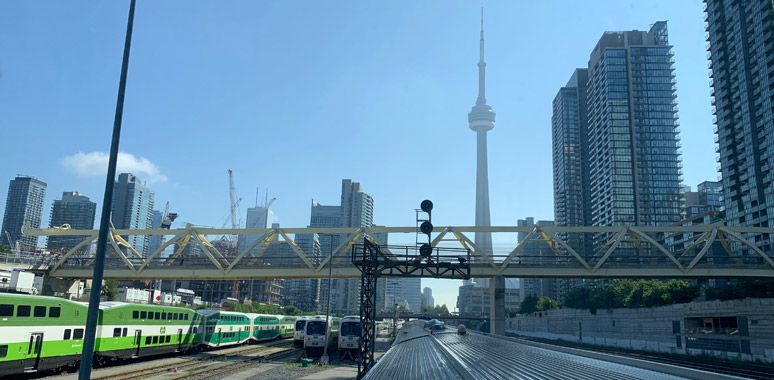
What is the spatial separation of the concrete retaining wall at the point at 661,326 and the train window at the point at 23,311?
60183 mm

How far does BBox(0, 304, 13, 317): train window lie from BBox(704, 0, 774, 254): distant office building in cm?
11995

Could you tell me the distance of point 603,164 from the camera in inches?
7446

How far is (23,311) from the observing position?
28.8 meters

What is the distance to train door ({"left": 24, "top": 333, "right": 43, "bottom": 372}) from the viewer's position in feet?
95.4

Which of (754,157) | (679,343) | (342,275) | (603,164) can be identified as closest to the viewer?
(342,275)

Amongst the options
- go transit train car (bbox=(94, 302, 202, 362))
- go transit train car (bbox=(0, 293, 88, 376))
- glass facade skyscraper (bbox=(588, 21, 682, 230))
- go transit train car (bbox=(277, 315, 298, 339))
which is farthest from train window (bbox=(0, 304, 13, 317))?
glass facade skyscraper (bbox=(588, 21, 682, 230))

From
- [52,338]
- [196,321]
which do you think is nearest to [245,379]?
[52,338]

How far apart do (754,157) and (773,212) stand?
1398 centimetres

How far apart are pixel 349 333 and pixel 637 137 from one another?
160851mm

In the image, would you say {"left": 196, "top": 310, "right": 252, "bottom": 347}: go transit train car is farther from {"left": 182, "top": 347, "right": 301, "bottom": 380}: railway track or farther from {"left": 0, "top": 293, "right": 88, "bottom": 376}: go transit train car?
{"left": 0, "top": 293, "right": 88, "bottom": 376}: go transit train car

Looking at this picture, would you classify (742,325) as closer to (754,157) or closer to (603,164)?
(754,157)

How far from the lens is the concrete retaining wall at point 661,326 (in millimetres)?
51406

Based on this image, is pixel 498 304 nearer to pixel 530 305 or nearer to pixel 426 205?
pixel 426 205

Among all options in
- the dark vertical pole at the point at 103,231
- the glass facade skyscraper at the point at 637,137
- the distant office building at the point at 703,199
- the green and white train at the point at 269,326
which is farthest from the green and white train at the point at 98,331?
the glass facade skyscraper at the point at 637,137
